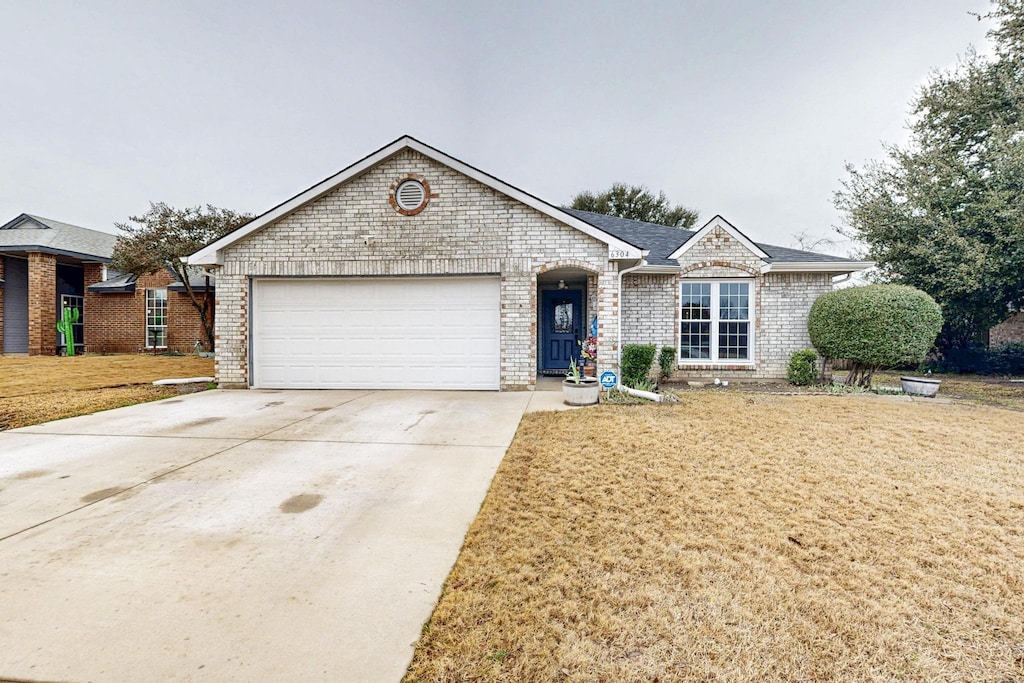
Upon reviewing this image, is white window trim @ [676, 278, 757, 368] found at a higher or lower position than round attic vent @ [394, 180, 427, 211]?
lower

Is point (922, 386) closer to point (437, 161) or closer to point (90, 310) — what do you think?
point (437, 161)

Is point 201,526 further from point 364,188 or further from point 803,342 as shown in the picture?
point 803,342

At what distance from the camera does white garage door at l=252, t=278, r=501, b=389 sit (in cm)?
943

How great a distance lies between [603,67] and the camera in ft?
49.0

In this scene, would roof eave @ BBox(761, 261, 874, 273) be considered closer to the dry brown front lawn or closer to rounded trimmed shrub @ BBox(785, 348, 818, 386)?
rounded trimmed shrub @ BBox(785, 348, 818, 386)

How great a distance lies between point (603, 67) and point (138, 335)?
75.6 ft

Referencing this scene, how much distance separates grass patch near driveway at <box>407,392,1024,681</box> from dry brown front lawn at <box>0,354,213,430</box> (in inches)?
304

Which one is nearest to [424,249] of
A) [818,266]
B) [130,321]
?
[818,266]

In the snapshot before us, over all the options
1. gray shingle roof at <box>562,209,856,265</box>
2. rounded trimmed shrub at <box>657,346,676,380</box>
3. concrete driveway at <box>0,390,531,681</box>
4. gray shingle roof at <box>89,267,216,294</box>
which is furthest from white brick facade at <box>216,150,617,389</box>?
gray shingle roof at <box>89,267,216,294</box>

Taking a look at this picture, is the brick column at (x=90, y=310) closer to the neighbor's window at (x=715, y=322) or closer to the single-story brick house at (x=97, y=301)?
the single-story brick house at (x=97, y=301)

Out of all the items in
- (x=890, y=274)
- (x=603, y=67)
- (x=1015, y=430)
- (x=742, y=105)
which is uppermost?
(x=603, y=67)

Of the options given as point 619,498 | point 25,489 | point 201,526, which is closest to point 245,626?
point 201,526

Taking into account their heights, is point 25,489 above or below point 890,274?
below

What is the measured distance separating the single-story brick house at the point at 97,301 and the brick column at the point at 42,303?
0.63m
